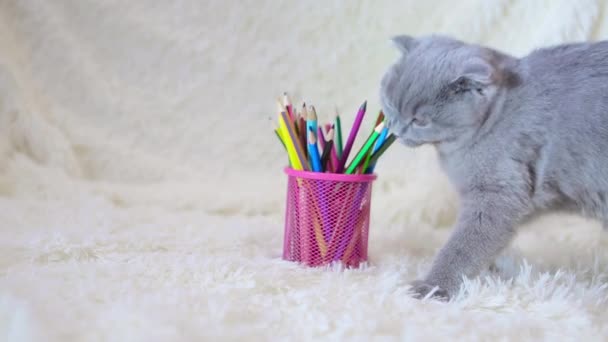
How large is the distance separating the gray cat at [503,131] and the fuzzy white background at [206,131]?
0.08 m

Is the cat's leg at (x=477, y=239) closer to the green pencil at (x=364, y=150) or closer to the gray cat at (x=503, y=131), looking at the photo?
the gray cat at (x=503, y=131)

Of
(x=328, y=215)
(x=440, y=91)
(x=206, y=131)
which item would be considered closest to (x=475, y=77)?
(x=440, y=91)

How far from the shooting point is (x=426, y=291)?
73 cm

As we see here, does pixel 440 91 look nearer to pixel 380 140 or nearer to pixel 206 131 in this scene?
pixel 380 140

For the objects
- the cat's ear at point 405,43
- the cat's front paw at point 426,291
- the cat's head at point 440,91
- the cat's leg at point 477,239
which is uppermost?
the cat's ear at point 405,43

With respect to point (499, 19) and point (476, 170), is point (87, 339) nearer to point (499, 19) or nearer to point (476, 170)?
point (476, 170)

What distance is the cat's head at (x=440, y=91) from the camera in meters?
0.76

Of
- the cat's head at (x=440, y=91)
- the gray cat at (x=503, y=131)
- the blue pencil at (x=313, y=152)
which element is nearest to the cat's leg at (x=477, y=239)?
the gray cat at (x=503, y=131)

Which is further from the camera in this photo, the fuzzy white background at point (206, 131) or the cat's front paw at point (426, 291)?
the fuzzy white background at point (206, 131)

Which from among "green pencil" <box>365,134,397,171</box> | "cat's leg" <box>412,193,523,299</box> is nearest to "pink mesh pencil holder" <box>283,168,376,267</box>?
"green pencil" <box>365,134,397,171</box>

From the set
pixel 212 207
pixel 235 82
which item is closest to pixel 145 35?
pixel 235 82

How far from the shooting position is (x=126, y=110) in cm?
143

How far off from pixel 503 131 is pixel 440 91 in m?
0.11

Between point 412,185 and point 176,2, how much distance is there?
738 mm
